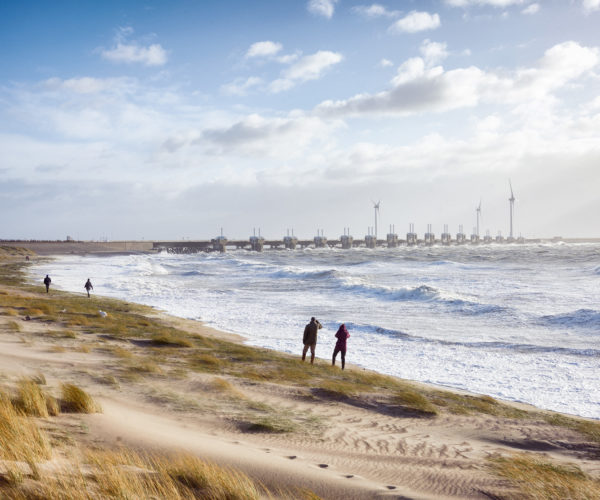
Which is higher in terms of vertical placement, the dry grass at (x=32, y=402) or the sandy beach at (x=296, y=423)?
the dry grass at (x=32, y=402)

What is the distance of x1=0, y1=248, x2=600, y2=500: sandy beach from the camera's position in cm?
521

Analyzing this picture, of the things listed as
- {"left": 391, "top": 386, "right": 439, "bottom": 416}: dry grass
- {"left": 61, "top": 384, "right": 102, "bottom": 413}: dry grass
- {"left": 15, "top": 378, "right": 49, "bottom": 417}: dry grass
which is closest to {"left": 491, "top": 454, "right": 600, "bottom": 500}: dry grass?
{"left": 391, "top": 386, "right": 439, "bottom": 416}: dry grass

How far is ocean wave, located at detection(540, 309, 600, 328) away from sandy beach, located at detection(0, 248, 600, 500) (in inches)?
528

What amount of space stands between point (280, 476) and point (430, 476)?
74.8 inches

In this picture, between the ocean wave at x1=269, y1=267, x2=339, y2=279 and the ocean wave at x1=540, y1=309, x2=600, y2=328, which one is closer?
the ocean wave at x1=540, y1=309, x2=600, y2=328

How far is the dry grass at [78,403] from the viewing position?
6.64m

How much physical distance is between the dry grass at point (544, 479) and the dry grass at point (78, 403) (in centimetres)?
556

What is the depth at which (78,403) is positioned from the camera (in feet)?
21.9

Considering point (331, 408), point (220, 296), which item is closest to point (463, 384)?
point (331, 408)

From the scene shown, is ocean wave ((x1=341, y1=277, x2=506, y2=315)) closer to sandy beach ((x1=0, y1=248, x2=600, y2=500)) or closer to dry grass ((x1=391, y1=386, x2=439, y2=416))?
sandy beach ((x1=0, y1=248, x2=600, y2=500))

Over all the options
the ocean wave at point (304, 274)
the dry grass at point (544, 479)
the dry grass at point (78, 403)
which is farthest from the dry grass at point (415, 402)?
the ocean wave at point (304, 274)

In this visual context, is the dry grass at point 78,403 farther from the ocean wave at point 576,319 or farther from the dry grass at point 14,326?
the ocean wave at point 576,319

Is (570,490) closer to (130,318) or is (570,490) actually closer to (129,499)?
(129,499)

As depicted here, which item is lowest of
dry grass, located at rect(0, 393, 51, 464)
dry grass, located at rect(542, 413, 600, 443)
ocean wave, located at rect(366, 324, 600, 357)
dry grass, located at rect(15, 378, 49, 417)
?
ocean wave, located at rect(366, 324, 600, 357)
